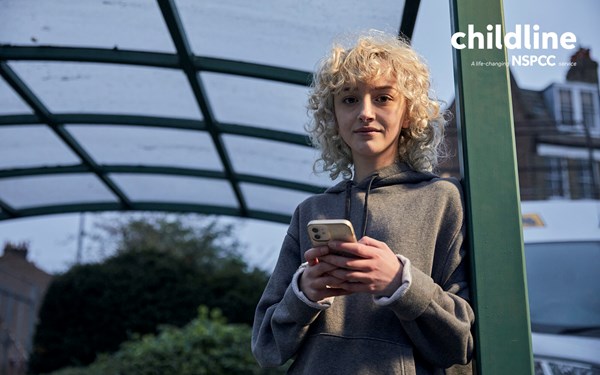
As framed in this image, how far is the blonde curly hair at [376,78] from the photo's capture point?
7.01 ft

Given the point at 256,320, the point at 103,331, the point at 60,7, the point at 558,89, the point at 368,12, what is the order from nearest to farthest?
the point at 256,320 < the point at 368,12 < the point at 60,7 < the point at 103,331 < the point at 558,89

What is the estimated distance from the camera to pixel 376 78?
2105 mm

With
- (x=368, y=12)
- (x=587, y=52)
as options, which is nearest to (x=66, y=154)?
(x=368, y=12)

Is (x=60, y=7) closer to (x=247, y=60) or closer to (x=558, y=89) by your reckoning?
(x=247, y=60)

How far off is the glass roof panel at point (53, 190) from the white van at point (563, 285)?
5.13 m

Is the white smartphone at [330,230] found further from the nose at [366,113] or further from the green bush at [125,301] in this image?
the green bush at [125,301]

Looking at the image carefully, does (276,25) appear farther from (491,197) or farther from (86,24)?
(491,197)

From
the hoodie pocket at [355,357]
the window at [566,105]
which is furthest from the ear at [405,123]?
the window at [566,105]

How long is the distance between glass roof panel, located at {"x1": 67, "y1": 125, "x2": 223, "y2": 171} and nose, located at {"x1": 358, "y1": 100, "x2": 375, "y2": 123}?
4.81 m

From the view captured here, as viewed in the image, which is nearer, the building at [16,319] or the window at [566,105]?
the building at [16,319]

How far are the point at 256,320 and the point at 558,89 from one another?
25.4 metres

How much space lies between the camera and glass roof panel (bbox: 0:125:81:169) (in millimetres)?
6914

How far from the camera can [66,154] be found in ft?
24.8

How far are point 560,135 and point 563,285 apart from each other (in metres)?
21.0
